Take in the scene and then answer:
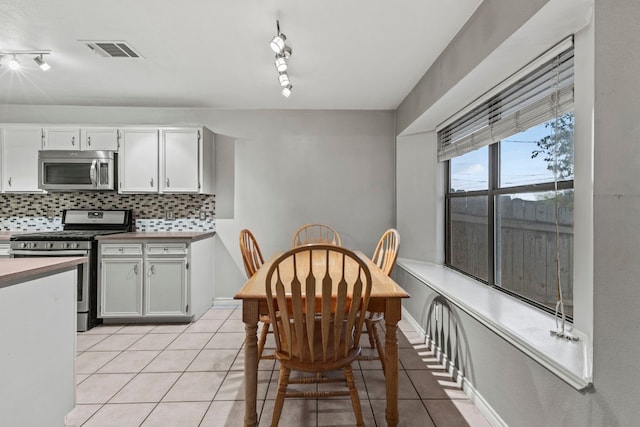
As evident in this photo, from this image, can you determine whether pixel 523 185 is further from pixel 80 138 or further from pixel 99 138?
pixel 80 138

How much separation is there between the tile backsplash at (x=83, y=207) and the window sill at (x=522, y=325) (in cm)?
295

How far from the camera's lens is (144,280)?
3.21 metres

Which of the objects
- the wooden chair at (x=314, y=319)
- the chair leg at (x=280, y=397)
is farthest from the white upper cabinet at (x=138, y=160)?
the chair leg at (x=280, y=397)

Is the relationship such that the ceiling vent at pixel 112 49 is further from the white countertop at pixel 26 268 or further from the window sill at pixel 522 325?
the window sill at pixel 522 325

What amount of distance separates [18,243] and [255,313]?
2.90 meters

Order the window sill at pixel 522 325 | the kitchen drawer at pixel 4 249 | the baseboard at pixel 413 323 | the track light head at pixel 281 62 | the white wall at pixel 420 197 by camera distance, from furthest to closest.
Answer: the white wall at pixel 420 197
the kitchen drawer at pixel 4 249
the baseboard at pixel 413 323
the track light head at pixel 281 62
the window sill at pixel 522 325

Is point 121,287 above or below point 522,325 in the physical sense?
below

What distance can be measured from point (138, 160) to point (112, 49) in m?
1.29

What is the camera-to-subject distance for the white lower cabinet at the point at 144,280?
3.19m

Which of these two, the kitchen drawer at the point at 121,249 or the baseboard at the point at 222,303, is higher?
the kitchen drawer at the point at 121,249

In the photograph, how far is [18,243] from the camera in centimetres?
301

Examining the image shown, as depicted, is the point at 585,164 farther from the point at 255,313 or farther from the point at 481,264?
the point at 255,313

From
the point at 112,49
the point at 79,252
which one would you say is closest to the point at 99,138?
the point at 79,252

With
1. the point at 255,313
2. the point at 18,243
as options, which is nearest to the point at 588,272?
the point at 255,313
